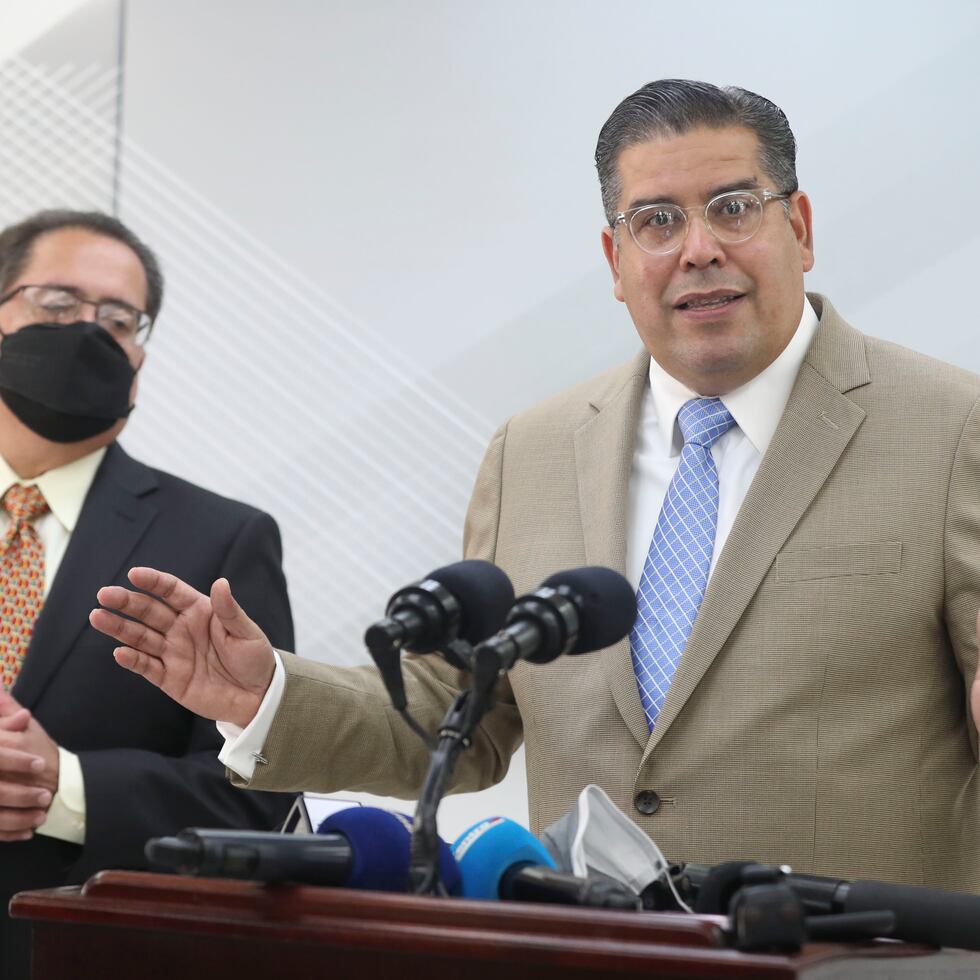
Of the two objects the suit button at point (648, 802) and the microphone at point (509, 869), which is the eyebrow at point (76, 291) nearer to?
the suit button at point (648, 802)

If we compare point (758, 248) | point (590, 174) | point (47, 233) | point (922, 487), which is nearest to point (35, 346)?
point (47, 233)

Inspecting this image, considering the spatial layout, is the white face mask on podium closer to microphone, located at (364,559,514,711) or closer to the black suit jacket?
microphone, located at (364,559,514,711)

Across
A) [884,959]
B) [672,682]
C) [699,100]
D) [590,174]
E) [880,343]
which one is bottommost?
[884,959]

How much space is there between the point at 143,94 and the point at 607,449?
6.72 ft

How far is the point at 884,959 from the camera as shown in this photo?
110 cm

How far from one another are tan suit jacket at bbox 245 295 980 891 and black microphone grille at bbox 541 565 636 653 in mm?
615

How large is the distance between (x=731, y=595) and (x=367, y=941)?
39.7 inches

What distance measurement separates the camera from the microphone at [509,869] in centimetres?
118

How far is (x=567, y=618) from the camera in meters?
1.26

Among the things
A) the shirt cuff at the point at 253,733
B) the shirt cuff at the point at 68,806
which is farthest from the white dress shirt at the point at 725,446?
the shirt cuff at the point at 68,806

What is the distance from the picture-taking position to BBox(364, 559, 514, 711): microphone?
1.25 meters

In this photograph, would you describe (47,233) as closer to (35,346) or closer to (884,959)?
(35,346)

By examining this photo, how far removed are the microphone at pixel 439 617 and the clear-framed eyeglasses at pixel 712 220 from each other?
90 cm

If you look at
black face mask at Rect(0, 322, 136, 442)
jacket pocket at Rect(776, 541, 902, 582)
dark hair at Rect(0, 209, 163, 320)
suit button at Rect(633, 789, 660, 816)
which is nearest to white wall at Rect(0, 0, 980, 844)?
dark hair at Rect(0, 209, 163, 320)
